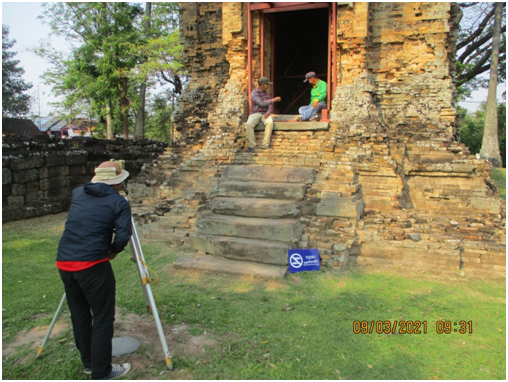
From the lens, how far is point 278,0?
8367 millimetres

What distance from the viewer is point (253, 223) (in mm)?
5398

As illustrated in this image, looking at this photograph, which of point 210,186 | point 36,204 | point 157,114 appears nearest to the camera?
point 210,186

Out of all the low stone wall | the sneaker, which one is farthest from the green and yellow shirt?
the sneaker

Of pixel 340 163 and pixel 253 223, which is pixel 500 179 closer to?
pixel 340 163

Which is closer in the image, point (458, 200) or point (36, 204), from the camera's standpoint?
point (458, 200)

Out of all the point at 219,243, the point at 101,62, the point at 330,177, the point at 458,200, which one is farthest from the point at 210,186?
the point at 101,62

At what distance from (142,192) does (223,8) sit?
4832 mm

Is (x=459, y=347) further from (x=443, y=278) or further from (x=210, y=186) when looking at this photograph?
(x=210, y=186)

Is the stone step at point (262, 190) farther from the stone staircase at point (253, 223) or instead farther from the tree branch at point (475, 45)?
the tree branch at point (475, 45)

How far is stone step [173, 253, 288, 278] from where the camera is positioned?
4773mm

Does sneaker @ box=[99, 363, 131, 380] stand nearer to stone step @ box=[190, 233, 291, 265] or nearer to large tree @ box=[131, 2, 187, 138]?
stone step @ box=[190, 233, 291, 265]

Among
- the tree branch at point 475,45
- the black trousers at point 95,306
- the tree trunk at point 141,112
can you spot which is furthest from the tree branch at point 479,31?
the black trousers at point 95,306

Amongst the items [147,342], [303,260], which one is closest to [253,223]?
[303,260]

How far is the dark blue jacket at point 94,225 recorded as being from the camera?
266cm
